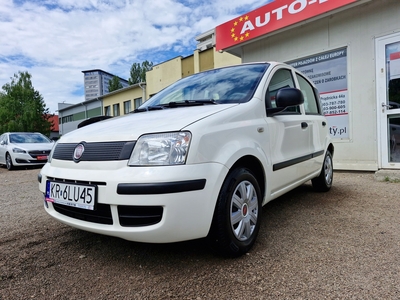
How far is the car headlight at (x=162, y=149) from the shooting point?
1.70 m

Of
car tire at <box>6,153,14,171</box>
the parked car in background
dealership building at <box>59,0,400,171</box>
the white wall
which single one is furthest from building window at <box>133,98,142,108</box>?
the white wall

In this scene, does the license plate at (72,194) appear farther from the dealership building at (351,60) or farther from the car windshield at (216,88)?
the dealership building at (351,60)

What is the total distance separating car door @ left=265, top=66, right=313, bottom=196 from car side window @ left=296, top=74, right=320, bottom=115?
0.25 meters

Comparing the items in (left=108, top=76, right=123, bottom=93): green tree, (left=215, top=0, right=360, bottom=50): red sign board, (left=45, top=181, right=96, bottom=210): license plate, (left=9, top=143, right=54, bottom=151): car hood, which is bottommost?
(left=45, top=181, right=96, bottom=210): license plate

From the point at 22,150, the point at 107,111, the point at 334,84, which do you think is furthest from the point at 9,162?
the point at 107,111

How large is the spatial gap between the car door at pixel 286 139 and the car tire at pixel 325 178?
2.34 ft

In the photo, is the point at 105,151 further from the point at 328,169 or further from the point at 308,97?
the point at 328,169

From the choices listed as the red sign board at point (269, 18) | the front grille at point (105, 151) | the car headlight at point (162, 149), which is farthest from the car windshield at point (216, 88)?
the red sign board at point (269, 18)

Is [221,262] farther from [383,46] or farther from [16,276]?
[383,46]

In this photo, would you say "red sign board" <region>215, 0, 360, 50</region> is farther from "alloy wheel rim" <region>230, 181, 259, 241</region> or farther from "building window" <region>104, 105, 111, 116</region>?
"building window" <region>104, 105, 111, 116</region>

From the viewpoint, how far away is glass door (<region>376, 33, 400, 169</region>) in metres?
5.08

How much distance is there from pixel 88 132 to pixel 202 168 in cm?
100

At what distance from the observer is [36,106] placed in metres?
30.2

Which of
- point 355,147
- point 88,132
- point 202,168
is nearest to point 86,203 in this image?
point 88,132
